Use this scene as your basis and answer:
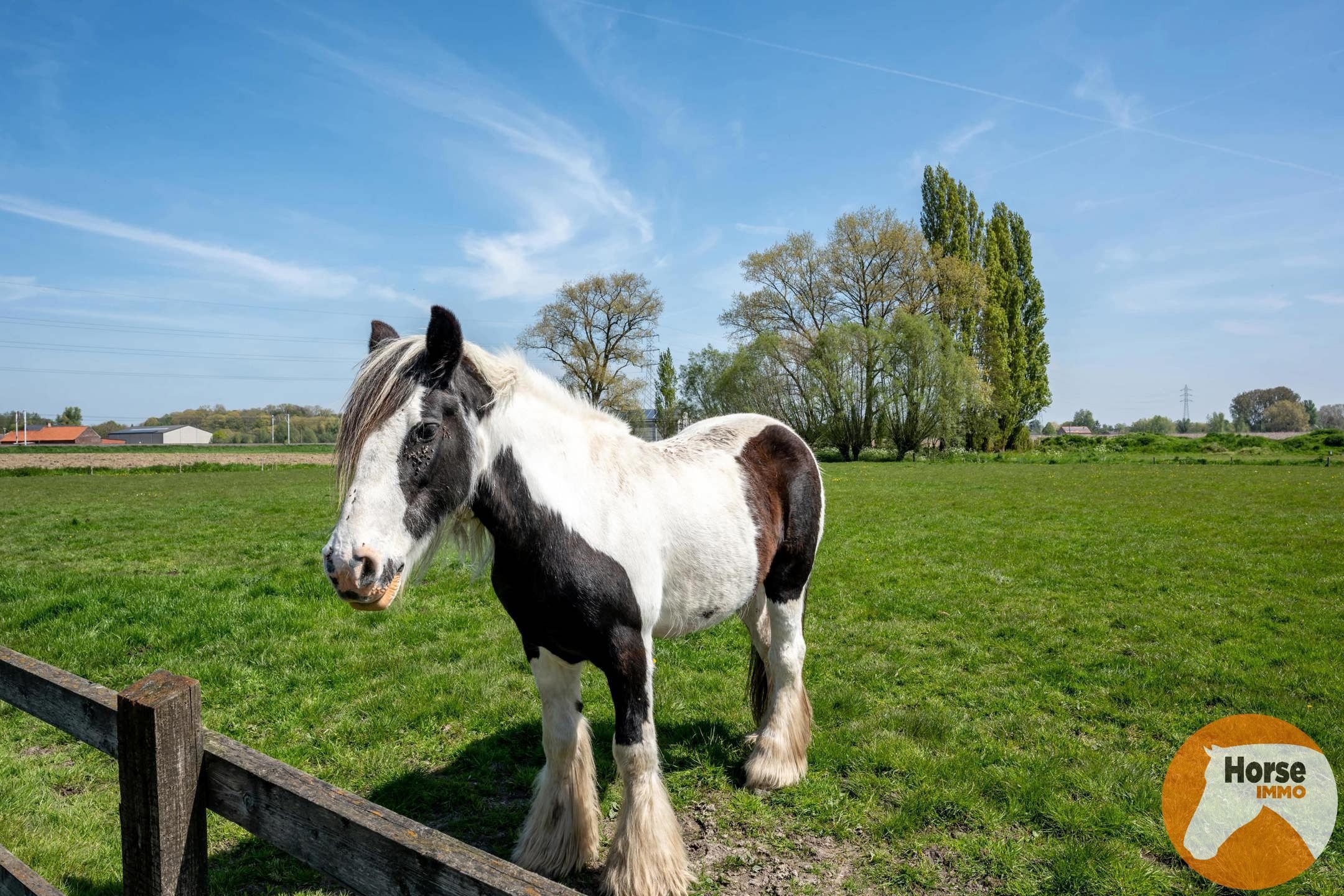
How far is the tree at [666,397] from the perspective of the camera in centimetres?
4644

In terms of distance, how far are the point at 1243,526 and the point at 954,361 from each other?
85.0 ft

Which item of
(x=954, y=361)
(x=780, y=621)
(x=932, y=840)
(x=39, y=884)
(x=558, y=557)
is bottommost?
(x=932, y=840)

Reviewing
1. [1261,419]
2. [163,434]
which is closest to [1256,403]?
[1261,419]

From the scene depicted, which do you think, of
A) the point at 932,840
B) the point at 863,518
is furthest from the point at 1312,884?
the point at 863,518

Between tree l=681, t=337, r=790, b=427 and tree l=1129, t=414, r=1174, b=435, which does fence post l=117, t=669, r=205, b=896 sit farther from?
tree l=1129, t=414, r=1174, b=435

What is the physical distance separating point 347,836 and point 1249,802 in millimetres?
4597

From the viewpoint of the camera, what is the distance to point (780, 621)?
13.4ft

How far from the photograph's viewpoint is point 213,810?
1.83 m

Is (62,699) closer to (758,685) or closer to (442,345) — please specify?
(442,345)

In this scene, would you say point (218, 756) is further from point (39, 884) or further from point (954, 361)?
point (954, 361)

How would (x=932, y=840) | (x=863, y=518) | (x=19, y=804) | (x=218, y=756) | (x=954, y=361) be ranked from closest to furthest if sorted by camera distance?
(x=218, y=756) → (x=932, y=840) → (x=19, y=804) → (x=863, y=518) → (x=954, y=361)

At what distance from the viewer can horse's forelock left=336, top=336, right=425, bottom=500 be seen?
2.40 m

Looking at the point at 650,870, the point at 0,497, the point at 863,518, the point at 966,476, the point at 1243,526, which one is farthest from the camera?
the point at 966,476

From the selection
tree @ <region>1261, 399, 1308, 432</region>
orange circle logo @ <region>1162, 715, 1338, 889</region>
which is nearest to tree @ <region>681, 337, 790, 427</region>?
orange circle logo @ <region>1162, 715, 1338, 889</region>
